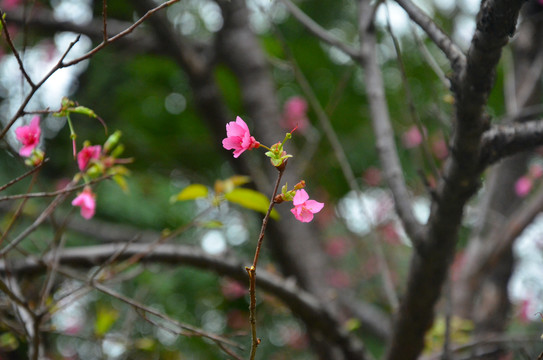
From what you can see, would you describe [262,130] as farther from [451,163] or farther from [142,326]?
[451,163]

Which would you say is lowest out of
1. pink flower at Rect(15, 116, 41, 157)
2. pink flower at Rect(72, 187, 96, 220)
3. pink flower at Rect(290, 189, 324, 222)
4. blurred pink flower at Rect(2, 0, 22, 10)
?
pink flower at Rect(290, 189, 324, 222)

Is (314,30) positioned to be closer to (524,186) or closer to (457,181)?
(457,181)

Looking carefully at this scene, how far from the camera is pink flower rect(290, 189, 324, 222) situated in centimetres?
62

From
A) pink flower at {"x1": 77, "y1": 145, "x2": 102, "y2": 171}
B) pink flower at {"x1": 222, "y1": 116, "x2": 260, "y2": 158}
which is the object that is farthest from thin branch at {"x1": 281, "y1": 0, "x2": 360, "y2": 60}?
pink flower at {"x1": 222, "y1": 116, "x2": 260, "y2": 158}

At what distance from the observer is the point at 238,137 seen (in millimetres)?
642

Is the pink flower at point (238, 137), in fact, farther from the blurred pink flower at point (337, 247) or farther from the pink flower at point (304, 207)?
the blurred pink flower at point (337, 247)

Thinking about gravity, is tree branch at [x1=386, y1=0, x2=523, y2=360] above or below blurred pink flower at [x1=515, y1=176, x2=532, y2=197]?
below

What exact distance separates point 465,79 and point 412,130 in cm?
171

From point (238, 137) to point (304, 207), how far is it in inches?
4.5

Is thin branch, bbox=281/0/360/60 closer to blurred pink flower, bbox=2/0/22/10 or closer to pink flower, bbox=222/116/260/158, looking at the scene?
pink flower, bbox=222/116/260/158

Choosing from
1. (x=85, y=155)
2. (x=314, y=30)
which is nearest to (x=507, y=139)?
(x=314, y=30)

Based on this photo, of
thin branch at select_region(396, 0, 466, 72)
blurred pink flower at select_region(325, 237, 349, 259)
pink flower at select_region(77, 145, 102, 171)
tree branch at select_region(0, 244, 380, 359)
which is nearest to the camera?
thin branch at select_region(396, 0, 466, 72)

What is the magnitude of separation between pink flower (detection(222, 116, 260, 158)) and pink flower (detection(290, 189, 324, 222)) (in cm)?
8

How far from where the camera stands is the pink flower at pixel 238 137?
2.08 feet
